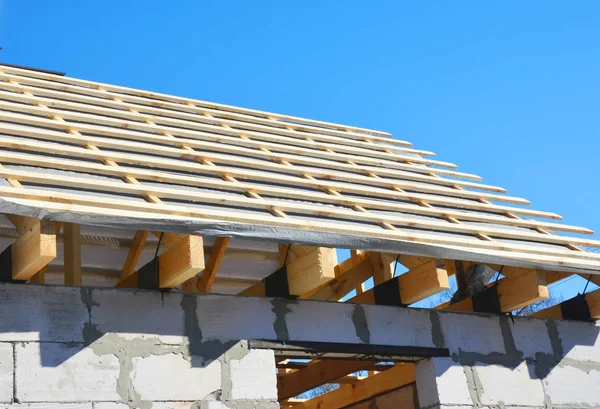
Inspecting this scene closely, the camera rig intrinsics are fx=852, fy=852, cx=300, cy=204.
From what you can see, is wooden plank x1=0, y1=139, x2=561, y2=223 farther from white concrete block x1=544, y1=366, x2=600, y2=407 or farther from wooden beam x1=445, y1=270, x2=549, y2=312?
white concrete block x1=544, y1=366, x2=600, y2=407

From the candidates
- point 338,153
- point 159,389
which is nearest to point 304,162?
point 338,153

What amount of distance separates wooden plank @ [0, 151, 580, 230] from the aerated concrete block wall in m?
0.88

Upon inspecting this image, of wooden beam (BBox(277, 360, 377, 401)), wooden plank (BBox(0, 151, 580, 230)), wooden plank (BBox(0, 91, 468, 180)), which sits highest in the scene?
wooden plank (BBox(0, 91, 468, 180))

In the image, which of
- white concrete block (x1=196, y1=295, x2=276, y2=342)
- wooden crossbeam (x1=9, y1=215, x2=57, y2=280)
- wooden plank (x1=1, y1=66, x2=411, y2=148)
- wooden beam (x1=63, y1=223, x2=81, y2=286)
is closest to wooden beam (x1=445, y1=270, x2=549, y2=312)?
white concrete block (x1=196, y1=295, x2=276, y2=342)

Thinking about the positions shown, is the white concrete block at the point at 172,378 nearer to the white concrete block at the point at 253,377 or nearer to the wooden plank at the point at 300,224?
the white concrete block at the point at 253,377

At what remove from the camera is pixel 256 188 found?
6.78 m

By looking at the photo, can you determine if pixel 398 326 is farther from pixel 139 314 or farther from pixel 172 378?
pixel 139 314

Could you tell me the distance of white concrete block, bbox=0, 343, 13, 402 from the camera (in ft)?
16.7

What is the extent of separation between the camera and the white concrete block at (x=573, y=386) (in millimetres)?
7199

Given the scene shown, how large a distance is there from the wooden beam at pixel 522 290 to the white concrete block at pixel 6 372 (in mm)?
4082

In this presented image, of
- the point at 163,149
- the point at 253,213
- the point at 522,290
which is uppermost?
the point at 163,149

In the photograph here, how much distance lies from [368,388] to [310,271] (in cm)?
258

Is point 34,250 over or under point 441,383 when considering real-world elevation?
over

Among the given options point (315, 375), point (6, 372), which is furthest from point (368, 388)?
point (6, 372)
